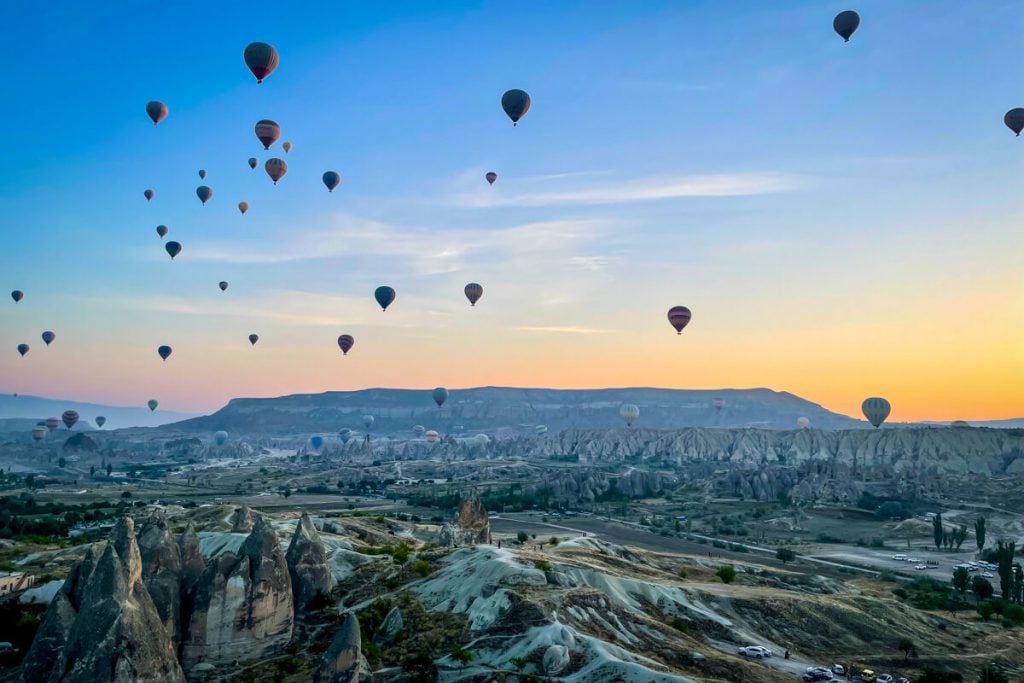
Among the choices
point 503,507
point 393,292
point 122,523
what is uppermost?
point 393,292

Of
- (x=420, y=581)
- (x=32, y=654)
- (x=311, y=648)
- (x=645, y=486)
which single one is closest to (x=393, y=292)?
(x=420, y=581)

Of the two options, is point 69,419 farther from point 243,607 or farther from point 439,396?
point 243,607

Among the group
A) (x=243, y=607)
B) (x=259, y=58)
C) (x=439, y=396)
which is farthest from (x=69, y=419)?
(x=243, y=607)

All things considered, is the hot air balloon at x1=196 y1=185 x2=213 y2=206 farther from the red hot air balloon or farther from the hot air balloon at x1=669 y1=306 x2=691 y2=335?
the hot air balloon at x1=669 y1=306 x2=691 y2=335

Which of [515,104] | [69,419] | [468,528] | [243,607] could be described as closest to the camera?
[243,607]

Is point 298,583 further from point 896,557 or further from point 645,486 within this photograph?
point 645,486
